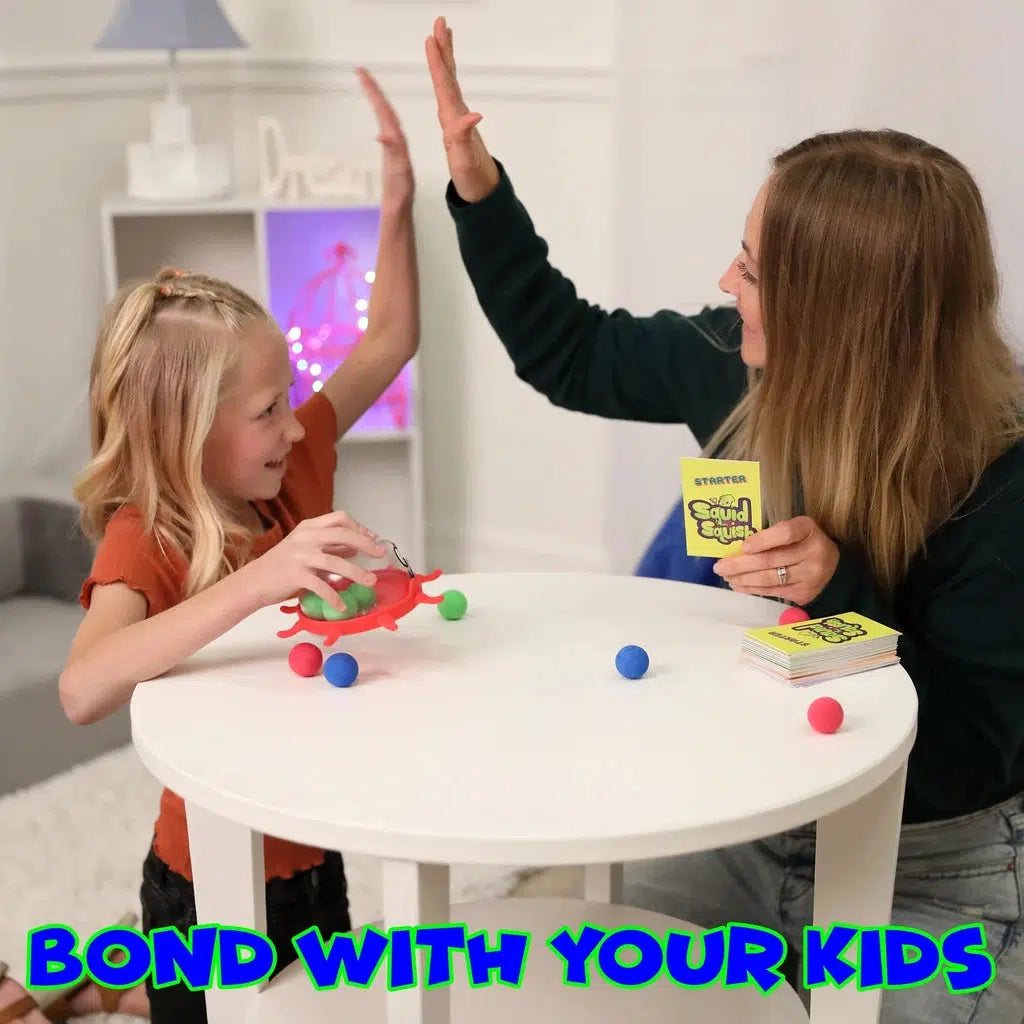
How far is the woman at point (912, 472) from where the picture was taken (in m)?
1.20

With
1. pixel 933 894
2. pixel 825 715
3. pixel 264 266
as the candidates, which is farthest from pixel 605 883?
pixel 264 266

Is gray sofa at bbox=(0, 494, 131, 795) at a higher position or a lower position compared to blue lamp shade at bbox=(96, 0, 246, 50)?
lower

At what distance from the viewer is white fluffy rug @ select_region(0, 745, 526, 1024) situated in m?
1.83

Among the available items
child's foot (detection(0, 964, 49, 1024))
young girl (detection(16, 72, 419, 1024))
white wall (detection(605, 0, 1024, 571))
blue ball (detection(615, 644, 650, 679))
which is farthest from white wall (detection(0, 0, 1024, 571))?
child's foot (detection(0, 964, 49, 1024))

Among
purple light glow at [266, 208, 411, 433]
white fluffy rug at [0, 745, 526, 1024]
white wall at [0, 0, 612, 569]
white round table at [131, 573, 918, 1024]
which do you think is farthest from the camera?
purple light glow at [266, 208, 411, 433]

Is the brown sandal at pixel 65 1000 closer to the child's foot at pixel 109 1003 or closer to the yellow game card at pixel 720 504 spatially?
the child's foot at pixel 109 1003

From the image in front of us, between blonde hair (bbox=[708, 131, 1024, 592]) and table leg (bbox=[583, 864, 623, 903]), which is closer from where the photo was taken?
blonde hair (bbox=[708, 131, 1024, 592])

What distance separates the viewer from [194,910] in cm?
138

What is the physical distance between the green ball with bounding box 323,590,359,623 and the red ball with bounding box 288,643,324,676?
0.10ft

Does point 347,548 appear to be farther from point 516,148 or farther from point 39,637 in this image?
point 516,148

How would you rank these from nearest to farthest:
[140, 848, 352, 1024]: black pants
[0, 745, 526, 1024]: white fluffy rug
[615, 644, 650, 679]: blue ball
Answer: [615, 644, 650, 679]: blue ball → [140, 848, 352, 1024]: black pants → [0, 745, 526, 1024]: white fluffy rug

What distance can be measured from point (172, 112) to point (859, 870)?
2.08 meters

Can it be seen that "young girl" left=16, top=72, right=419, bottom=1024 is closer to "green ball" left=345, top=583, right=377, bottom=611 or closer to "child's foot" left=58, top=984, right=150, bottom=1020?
"green ball" left=345, top=583, right=377, bottom=611

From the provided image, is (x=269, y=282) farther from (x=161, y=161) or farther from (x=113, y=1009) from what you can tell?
(x=113, y=1009)
